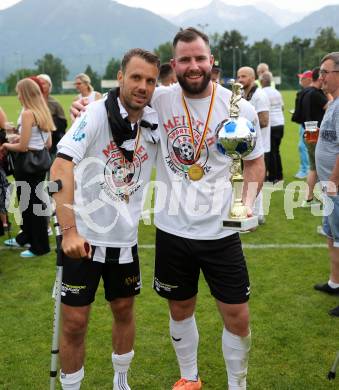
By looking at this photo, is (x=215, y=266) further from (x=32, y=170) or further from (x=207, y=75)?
(x=32, y=170)

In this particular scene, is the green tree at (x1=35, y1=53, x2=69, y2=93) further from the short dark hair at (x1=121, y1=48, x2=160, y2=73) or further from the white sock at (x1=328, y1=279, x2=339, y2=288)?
the short dark hair at (x1=121, y1=48, x2=160, y2=73)

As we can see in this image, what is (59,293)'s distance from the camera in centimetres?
304

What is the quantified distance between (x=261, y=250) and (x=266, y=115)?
2.08 meters

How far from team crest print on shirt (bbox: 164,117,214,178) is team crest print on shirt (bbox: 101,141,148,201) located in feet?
0.63

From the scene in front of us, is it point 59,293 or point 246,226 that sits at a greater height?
point 246,226

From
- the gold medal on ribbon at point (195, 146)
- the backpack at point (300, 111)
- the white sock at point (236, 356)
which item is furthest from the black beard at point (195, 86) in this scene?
the backpack at point (300, 111)

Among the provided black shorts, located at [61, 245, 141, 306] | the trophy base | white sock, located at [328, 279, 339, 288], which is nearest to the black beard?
the trophy base

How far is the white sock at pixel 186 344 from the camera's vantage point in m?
3.50

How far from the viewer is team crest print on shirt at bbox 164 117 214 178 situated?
10.3 ft

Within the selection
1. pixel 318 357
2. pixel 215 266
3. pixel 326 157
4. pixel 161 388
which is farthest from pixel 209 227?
pixel 326 157

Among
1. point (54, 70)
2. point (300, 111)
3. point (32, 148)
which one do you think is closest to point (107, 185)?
point (32, 148)

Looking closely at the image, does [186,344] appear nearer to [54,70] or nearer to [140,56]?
[140,56]

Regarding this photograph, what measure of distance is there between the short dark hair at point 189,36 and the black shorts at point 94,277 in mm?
1330

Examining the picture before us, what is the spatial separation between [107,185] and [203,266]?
32.3 inches
